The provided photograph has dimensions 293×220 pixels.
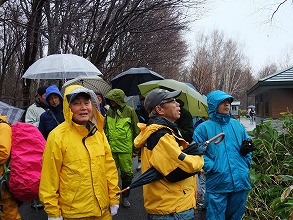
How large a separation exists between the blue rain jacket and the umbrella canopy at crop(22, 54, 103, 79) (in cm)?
390

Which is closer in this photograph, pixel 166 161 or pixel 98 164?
pixel 166 161

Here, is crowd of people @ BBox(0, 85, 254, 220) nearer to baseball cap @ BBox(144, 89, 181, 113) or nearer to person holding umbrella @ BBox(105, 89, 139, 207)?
baseball cap @ BBox(144, 89, 181, 113)

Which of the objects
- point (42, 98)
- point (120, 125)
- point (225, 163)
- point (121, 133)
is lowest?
point (225, 163)

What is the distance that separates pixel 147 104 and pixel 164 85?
9.63 ft

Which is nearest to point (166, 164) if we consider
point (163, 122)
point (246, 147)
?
point (163, 122)

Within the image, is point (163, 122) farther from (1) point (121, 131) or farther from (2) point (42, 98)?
(2) point (42, 98)

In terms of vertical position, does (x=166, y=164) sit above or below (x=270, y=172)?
above

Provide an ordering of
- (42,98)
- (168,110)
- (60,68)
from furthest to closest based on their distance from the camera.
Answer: (60,68)
(42,98)
(168,110)

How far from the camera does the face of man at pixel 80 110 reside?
2.97m

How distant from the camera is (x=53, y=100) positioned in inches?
203

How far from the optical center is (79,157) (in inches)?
112

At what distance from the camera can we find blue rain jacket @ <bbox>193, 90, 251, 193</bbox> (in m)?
3.80

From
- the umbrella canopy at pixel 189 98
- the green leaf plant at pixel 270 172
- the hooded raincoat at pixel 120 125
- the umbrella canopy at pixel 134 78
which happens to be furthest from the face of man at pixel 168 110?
the umbrella canopy at pixel 134 78

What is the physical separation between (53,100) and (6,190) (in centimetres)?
205
